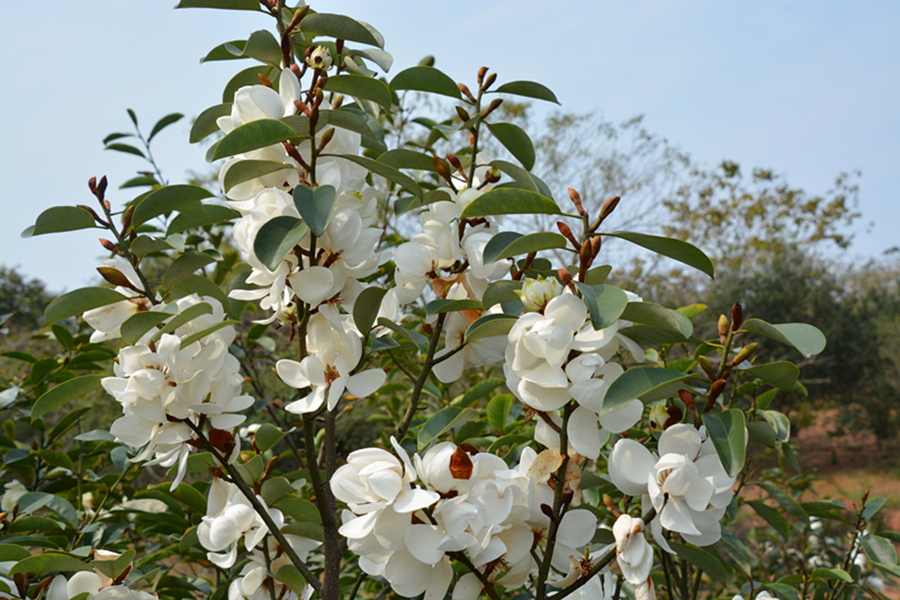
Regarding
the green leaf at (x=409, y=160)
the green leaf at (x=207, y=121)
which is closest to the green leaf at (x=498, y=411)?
the green leaf at (x=409, y=160)

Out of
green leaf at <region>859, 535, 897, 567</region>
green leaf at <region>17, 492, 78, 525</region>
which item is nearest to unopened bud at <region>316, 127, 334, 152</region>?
green leaf at <region>17, 492, 78, 525</region>

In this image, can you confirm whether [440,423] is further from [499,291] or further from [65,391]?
[65,391]

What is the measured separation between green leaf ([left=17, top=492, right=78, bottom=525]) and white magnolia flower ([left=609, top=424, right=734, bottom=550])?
112cm

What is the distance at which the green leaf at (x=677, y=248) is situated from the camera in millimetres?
592

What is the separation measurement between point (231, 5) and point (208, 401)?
57 centimetres

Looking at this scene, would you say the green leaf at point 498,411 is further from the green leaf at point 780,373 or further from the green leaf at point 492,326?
the green leaf at point 780,373

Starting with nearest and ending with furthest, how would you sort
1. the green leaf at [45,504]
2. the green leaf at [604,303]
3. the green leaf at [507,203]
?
1. the green leaf at [604,303]
2. the green leaf at [507,203]
3. the green leaf at [45,504]

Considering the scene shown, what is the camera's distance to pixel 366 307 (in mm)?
802

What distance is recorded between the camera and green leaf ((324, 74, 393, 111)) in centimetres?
77

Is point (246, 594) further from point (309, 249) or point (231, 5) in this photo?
point (231, 5)

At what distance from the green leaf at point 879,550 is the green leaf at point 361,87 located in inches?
48.6

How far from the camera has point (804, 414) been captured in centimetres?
1011

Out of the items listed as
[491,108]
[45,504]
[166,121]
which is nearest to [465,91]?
[491,108]

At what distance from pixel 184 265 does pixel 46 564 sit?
453 millimetres
